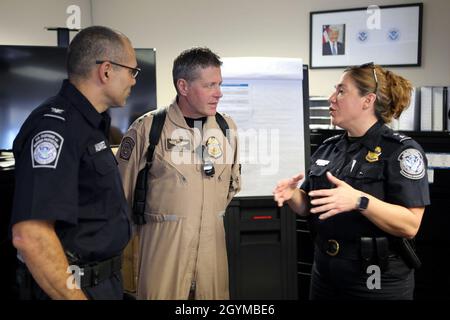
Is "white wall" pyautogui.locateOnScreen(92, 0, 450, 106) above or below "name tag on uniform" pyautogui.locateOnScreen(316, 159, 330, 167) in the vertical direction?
above

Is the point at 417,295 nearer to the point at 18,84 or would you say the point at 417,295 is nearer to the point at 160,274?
the point at 160,274

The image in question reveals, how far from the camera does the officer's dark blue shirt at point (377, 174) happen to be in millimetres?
1631

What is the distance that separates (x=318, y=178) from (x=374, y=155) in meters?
0.26

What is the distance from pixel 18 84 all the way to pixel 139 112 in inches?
26.7

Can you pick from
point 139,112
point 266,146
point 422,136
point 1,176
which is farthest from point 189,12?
point 1,176

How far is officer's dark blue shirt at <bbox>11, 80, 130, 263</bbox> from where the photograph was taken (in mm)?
1186

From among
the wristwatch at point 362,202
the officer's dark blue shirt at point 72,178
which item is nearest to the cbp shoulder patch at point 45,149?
the officer's dark blue shirt at point 72,178

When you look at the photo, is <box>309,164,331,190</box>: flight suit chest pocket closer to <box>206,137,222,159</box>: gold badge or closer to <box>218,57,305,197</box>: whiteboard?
<box>206,137,222,159</box>: gold badge

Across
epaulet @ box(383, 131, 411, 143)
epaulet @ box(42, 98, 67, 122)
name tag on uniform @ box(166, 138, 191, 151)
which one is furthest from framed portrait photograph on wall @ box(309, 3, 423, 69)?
epaulet @ box(42, 98, 67, 122)

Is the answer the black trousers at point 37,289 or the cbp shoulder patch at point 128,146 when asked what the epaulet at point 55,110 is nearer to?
the black trousers at point 37,289

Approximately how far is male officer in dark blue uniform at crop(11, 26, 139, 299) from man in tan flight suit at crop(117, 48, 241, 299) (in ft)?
1.33
